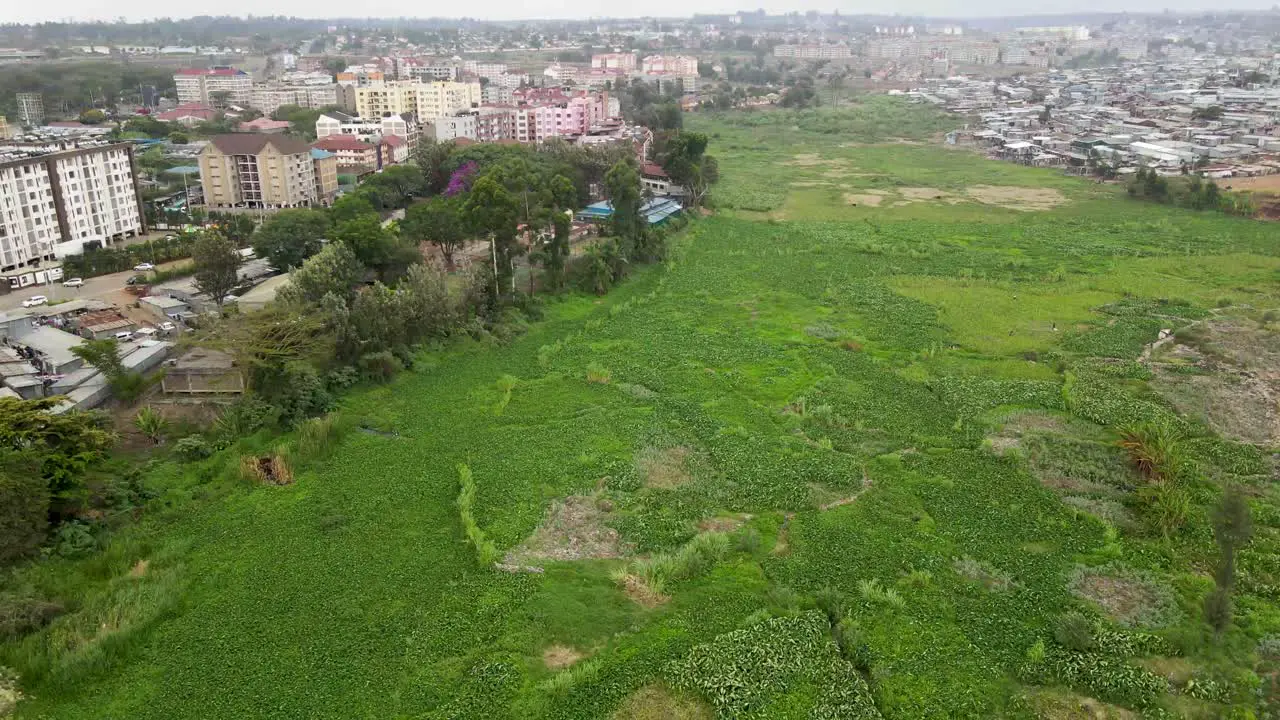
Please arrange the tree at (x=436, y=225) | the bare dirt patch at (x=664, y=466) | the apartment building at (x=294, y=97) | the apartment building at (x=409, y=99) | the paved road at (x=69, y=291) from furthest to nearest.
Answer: the apartment building at (x=294, y=97), the apartment building at (x=409, y=99), the tree at (x=436, y=225), the paved road at (x=69, y=291), the bare dirt patch at (x=664, y=466)

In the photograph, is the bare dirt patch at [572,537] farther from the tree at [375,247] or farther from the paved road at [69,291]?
the paved road at [69,291]

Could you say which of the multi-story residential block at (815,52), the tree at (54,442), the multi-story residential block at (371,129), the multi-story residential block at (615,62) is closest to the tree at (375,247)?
the tree at (54,442)

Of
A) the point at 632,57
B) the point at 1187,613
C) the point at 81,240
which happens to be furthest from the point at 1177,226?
the point at 632,57

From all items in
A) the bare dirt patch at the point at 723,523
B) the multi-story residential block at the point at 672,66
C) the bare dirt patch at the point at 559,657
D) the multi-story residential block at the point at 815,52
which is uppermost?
the multi-story residential block at the point at 815,52

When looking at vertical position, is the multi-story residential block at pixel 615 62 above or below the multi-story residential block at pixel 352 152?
above

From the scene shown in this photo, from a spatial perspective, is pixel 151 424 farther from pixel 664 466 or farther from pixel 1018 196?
pixel 1018 196

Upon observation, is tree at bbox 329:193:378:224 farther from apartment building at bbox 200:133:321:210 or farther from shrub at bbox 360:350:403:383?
shrub at bbox 360:350:403:383

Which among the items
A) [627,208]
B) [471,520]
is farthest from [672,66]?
[471,520]
